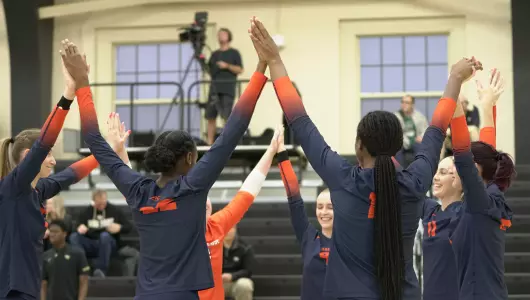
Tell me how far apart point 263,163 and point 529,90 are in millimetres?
9664

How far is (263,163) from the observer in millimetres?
5164

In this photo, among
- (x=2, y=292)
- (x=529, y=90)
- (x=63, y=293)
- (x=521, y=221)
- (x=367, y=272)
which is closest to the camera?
(x=367, y=272)

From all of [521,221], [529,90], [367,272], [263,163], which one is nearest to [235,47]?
[529,90]

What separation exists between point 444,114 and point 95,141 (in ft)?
5.17

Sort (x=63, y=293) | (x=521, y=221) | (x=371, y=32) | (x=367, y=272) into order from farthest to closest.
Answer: (x=371, y=32) < (x=521, y=221) < (x=63, y=293) < (x=367, y=272)

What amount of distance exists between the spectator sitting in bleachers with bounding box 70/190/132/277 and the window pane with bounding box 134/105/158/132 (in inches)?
159

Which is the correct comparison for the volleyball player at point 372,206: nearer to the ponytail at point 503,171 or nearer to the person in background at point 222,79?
the ponytail at point 503,171

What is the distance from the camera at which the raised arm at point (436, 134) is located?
3.90 meters

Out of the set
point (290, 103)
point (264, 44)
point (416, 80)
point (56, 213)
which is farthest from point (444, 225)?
point (416, 80)

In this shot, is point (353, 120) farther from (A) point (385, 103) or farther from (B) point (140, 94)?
(B) point (140, 94)

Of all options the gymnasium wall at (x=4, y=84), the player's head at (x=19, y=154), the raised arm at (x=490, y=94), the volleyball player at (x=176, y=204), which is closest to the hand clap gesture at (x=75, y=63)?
the volleyball player at (x=176, y=204)

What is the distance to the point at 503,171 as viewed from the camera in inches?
191

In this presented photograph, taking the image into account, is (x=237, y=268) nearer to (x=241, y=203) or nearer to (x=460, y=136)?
(x=241, y=203)

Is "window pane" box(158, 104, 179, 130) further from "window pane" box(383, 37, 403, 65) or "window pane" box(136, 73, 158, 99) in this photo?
"window pane" box(383, 37, 403, 65)
